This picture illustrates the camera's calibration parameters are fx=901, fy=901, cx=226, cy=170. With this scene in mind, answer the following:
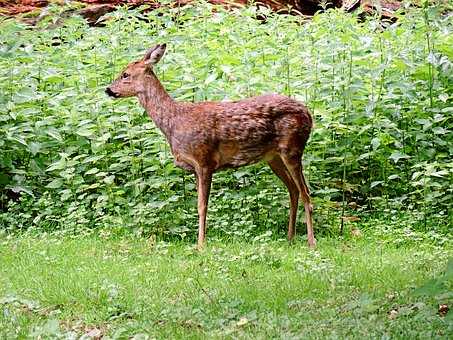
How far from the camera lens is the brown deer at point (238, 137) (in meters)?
8.75

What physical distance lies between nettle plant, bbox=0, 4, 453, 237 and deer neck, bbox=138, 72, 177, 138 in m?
0.90

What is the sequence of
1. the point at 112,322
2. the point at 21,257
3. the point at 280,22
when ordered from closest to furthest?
the point at 112,322, the point at 21,257, the point at 280,22

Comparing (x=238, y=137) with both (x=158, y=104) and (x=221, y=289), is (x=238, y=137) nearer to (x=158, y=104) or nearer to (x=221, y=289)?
(x=158, y=104)

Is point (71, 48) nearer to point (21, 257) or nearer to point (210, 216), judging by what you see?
point (210, 216)

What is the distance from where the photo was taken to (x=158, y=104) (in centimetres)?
920

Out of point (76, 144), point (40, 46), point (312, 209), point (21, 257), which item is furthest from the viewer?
point (40, 46)

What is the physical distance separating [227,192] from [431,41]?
3.27 m

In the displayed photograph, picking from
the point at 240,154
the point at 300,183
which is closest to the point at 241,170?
the point at 240,154

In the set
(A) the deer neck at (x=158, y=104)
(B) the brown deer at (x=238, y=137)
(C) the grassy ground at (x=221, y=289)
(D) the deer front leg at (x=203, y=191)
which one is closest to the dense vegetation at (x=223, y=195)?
(C) the grassy ground at (x=221, y=289)

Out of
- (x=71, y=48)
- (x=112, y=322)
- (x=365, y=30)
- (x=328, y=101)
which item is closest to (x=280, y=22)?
(x=365, y=30)

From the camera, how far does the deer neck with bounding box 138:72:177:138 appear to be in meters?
9.10

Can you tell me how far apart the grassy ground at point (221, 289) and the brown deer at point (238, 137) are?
0.63 metres

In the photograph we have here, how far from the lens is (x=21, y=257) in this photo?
812 centimetres

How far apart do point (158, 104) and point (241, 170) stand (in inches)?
56.2
